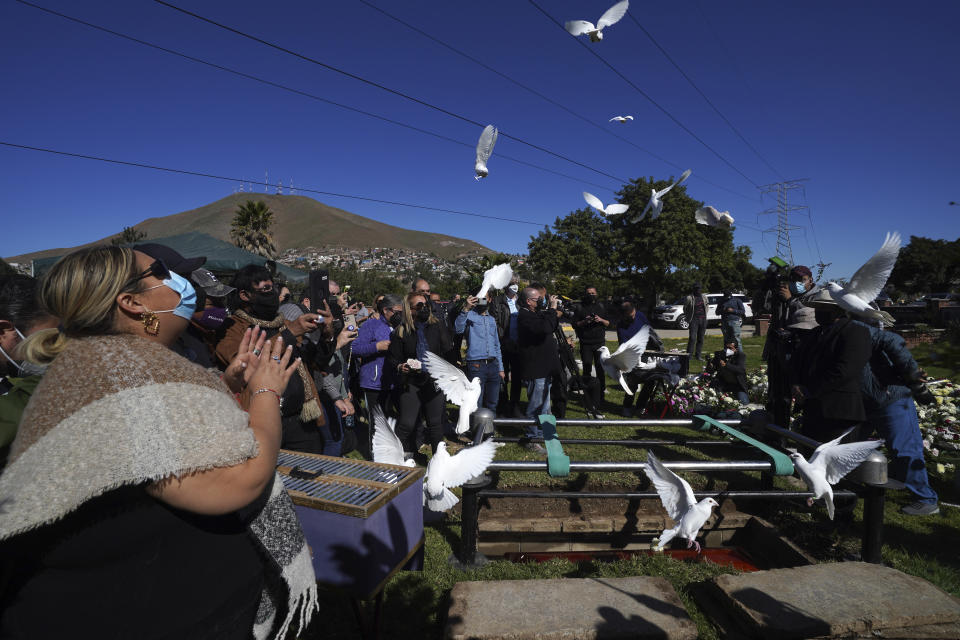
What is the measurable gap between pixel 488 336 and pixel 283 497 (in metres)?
4.36

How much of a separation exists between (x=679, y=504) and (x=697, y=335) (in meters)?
11.2

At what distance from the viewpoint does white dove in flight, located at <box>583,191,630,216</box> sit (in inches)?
260

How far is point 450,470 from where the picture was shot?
2.62m

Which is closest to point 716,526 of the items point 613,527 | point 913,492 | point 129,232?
point 613,527

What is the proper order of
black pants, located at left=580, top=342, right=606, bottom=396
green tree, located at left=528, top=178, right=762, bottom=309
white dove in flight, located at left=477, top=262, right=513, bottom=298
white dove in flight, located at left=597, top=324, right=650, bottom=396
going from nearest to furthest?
white dove in flight, located at left=597, top=324, right=650, bottom=396 < white dove in flight, located at left=477, top=262, right=513, bottom=298 < black pants, located at left=580, top=342, right=606, bottom=396 < green tree, located at left=528, top=178, right=762, bottom=309

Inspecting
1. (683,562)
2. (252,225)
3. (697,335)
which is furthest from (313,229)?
(683,562)

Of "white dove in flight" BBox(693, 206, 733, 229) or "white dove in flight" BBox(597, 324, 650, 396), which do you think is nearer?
"white dove in flight" BBox(597, 324, 650, 396)

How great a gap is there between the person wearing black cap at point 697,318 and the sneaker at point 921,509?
330 inches

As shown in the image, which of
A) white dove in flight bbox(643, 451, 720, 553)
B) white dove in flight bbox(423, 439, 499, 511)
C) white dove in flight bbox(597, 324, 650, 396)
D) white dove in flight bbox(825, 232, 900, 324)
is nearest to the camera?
white dove in flight bbox(643, 451, 720, 553)

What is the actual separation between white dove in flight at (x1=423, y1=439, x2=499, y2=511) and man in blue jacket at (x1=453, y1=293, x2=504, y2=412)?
9.39 feet

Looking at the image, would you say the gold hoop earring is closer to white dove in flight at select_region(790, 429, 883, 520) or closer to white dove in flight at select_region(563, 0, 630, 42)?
white dove in flight at select_region(790, 429, 883, 520)

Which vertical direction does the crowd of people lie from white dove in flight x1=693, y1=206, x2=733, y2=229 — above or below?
below

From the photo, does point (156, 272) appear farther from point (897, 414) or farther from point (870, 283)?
point (897, 414)

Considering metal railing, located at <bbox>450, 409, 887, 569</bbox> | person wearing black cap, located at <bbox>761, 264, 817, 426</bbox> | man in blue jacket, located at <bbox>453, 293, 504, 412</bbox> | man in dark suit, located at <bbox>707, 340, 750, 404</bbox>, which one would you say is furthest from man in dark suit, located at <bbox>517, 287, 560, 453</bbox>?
man in dark suit, located at <bbox>707, 340, 750, 404</bbox>
